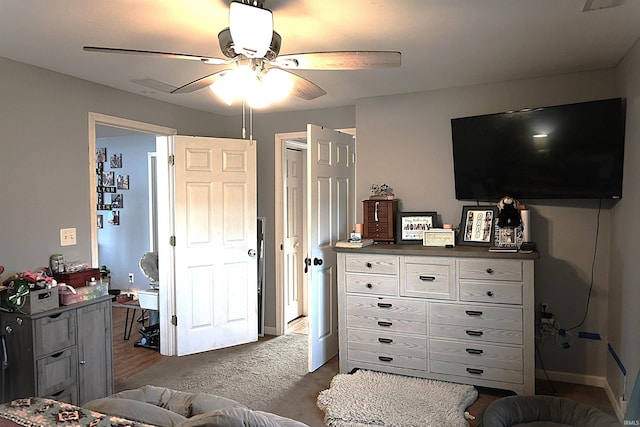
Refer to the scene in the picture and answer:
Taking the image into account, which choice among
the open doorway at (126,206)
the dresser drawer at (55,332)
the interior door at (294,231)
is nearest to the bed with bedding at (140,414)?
the dresser drawer at (55,332)

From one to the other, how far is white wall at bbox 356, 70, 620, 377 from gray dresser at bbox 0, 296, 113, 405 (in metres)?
2.43

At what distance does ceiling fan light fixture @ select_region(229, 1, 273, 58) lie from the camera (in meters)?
1.62

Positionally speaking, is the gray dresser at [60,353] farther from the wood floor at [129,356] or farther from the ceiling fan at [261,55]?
the ceiling fan at [261,55]

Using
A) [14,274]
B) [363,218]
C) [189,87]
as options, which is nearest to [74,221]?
[14,274]

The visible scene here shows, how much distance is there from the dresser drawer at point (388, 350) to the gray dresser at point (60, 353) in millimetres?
1807

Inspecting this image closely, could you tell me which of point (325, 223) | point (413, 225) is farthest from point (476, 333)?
point (325, 223)

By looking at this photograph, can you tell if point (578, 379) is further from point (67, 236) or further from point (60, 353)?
point (67, 236)

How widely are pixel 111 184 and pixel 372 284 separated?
4.39m

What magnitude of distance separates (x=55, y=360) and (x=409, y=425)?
2201mm

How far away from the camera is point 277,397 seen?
3264mm

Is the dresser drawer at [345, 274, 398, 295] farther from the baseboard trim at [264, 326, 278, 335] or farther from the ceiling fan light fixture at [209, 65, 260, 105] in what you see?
the ceiling fan light fixture at [209, 65, 260, 105]

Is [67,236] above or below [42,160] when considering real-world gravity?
below

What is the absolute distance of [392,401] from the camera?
→ 3000 mm

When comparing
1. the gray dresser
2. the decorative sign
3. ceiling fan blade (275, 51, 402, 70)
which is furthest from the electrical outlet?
the decorative sign
